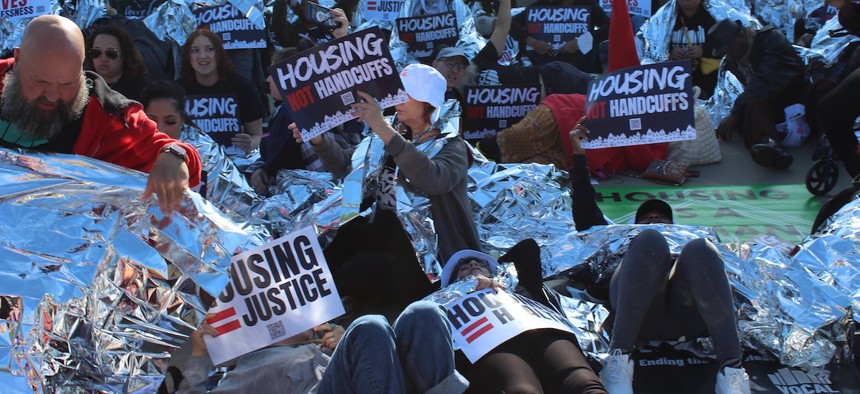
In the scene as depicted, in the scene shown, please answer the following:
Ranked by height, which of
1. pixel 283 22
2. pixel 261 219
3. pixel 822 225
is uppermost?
pixel 283 22

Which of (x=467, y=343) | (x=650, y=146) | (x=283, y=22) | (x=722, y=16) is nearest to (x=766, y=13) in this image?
(x=722, y=16)

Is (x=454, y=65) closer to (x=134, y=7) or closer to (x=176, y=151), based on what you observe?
(x=134, y=7)

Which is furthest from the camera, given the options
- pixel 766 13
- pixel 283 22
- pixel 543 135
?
pixel 766 13

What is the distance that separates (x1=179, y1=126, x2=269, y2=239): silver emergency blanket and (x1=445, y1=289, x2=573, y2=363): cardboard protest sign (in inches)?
70.0

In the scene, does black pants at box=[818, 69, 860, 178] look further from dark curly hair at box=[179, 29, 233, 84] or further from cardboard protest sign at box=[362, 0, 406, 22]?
cardboard protest sign at box=[362, 0, 406, 22]

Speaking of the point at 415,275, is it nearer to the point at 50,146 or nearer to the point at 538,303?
the point at 538,303

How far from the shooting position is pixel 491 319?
361 cm

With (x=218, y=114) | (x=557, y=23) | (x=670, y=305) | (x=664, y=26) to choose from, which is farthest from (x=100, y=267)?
(x=557, y=23)

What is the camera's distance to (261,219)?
17.0 feet

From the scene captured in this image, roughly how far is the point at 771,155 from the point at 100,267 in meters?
4.90

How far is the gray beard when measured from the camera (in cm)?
310

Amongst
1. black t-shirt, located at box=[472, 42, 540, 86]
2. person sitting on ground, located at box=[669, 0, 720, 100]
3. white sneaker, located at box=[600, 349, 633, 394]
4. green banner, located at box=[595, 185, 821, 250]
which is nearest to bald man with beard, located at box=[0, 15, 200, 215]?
white sneaker, located at box=[600, 349, 633, 394]

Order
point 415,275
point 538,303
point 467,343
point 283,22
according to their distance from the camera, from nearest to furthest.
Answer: point 467,343
point 538,303
point 415,275
point 283,22

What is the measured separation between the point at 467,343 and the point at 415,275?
735mm
